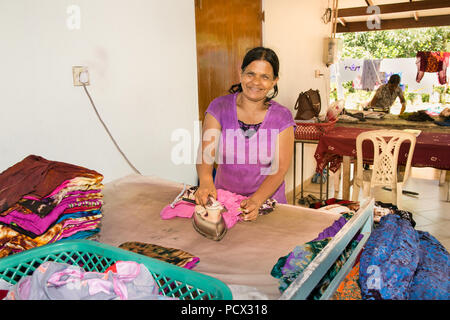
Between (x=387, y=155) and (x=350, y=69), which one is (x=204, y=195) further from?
(x=350, y=69)

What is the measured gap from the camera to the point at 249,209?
146 centimetres

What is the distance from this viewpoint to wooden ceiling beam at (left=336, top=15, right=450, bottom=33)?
7.24 meters

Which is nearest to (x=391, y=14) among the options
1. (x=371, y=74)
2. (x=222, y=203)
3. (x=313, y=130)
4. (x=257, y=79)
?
(x=371, y=74)

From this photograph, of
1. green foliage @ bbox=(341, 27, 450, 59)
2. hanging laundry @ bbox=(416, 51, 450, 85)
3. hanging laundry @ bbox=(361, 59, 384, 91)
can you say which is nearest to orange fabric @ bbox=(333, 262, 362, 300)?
hanging laundry @ bbox=(416, 51, 450, 85)

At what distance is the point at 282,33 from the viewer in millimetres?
4289

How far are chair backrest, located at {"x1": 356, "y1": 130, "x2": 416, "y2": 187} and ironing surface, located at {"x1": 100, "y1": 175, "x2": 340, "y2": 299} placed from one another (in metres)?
2.03

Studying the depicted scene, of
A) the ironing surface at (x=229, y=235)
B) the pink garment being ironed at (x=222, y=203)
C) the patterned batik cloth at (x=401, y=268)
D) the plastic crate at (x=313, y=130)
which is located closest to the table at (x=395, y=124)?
the plastic crate at (x=313, y=130)

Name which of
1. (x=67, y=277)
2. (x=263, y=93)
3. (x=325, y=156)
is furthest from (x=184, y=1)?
(x=67, y=277)

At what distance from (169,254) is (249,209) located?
1.39 ft

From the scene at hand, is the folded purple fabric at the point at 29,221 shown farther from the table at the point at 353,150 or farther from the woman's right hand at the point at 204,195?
the table at the point at 353,150

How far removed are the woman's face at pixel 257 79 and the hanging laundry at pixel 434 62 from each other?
771 cm

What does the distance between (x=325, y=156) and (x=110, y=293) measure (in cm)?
341

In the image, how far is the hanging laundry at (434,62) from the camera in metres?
7.92
